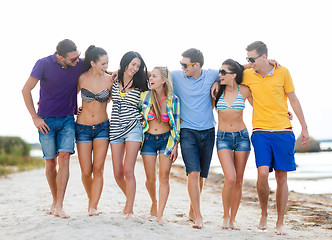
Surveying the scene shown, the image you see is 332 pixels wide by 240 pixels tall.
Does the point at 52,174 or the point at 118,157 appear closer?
the point at 118,157

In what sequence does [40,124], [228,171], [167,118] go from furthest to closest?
[40,124] < [167,118] < [228,171]

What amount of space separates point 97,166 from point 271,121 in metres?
2.55

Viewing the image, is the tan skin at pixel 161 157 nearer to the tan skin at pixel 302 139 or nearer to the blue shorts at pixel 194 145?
the blue shorts at pixel 194 145

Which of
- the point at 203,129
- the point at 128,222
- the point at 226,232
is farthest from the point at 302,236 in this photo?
the point at 128,222

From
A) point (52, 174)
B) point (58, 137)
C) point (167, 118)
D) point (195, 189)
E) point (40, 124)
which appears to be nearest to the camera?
point (195, 189)

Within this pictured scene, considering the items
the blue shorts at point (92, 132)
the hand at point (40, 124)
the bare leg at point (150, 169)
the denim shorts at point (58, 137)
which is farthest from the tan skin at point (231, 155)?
the hand at point (40, 124)

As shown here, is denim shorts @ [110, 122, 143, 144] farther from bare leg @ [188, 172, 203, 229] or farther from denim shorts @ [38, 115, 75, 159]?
bare leg @ [188, 172, 203, 229]

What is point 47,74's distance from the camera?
583cm

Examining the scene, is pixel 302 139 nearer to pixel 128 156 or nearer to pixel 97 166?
pixel 128 156

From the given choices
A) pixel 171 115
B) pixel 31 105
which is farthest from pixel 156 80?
pixel 31 105

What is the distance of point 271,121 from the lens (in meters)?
5.63

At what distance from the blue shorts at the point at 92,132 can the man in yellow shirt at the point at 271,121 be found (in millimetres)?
2090

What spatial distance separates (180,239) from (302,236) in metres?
1.96

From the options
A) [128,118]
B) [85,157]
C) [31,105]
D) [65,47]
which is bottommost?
[85,157]
